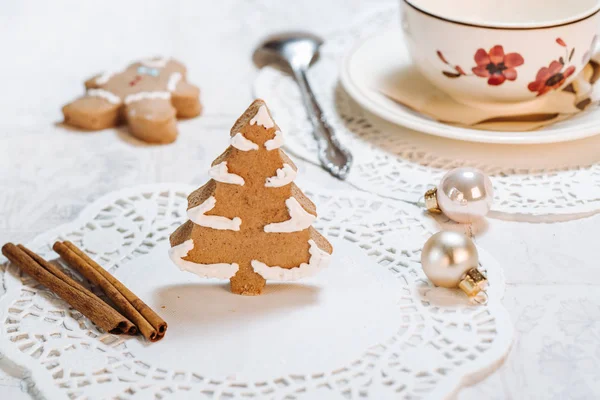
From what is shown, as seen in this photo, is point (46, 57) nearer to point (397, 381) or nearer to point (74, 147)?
point (74, 147)

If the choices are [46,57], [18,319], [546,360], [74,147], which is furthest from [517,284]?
[46,57]

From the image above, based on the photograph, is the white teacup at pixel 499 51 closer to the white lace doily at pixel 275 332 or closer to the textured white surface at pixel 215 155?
the textured white surface at pixel 215 155

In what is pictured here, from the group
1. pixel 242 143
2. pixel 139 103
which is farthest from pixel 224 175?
pixel 139 103

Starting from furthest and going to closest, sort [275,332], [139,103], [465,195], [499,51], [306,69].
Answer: [306,69]
[139,103]
[499,51]
[465,195]
[275,332]

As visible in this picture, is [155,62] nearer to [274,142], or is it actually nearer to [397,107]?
Result: [397,107]

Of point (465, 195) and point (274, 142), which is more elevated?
point (274, 142)

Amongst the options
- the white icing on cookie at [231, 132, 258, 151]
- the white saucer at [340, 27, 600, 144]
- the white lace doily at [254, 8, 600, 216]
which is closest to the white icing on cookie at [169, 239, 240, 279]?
the white icing on cookie at [231, 132, 258, 151]
